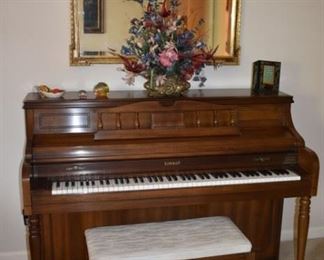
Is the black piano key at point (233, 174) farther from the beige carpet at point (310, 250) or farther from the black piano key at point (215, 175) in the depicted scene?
the beige carpet at point (310, 250)

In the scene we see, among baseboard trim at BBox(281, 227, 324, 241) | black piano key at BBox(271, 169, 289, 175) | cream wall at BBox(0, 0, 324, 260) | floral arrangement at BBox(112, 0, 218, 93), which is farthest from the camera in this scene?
baseboard trim at BBox(281, 227, 324, 241)

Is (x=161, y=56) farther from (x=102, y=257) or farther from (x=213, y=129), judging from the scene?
(x=102, y=257)

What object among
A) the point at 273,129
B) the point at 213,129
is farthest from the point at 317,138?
the point at 213,129

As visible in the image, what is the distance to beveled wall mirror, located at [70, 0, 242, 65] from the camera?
2.28 meters

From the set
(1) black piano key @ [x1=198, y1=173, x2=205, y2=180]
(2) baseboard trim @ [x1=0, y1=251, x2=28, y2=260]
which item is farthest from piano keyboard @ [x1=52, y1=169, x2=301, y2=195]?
(2) baseboard trim @ [x1=0, y1=251, x2=28, y2=260]

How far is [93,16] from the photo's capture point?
229 cm

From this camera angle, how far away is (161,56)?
2004 millimetres

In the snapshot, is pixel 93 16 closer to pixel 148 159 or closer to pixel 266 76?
pixel 148 159

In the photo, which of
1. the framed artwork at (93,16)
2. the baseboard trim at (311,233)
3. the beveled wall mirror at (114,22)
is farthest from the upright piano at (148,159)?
the baseboard trim at (311,233)

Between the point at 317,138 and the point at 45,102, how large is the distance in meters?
1.80

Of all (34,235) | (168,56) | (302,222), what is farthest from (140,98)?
(302,222)

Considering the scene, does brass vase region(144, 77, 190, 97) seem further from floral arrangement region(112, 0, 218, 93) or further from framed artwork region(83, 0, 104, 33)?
framed artwork region(83, 0, 104, 33)

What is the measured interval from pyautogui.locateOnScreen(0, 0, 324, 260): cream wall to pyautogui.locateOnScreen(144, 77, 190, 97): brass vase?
1.12 feet

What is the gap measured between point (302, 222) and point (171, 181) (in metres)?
0.79
